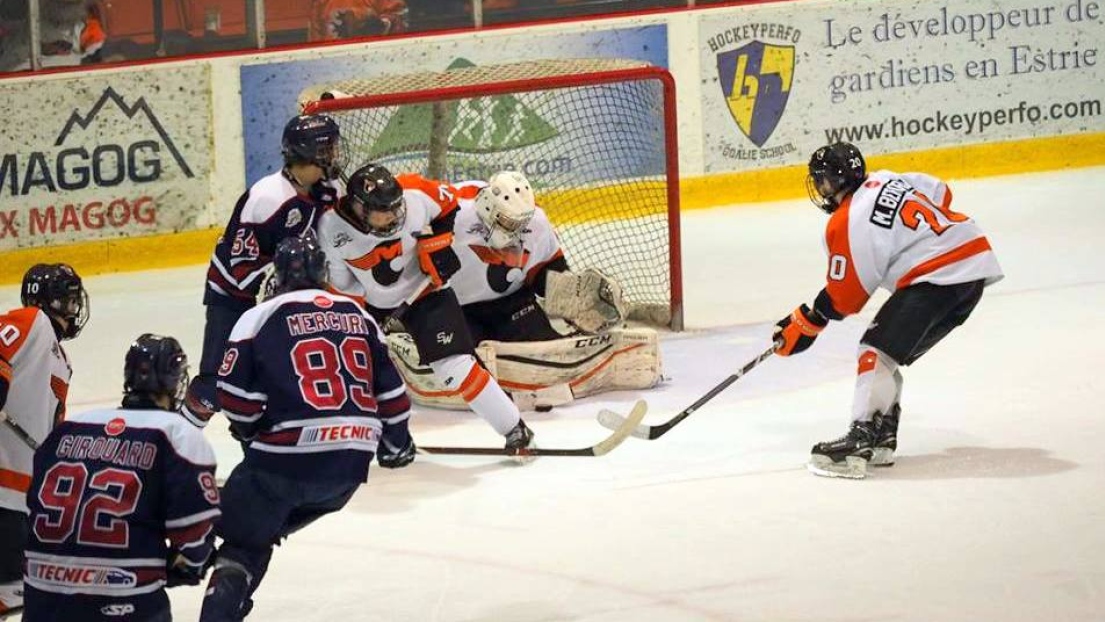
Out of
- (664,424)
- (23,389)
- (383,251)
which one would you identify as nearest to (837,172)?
(664,424)

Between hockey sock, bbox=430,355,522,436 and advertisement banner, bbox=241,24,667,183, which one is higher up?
advertisement banner, bbox=241,24,667,183

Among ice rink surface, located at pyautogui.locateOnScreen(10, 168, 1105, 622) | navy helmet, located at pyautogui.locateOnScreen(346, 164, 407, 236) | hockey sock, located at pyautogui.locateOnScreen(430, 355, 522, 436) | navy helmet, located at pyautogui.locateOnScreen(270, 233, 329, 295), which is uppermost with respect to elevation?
navy helmet, located at pyautogui.locateOnScreen(346, 164, 407, 236)

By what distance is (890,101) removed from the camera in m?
9.25

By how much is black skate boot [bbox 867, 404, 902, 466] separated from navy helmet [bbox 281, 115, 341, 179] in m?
1.65

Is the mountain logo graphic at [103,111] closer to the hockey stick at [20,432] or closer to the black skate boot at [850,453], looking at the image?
the black skate boot at [850,453]

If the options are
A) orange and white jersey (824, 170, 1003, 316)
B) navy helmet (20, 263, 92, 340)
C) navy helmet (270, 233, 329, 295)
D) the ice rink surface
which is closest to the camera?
navy helmet (270, 233, 329, 295)

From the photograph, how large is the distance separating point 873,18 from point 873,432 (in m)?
4.68

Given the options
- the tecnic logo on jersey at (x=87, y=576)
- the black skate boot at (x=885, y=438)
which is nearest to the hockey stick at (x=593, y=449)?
the black skate boot at (x=885, y=438)

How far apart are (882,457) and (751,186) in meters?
4.38

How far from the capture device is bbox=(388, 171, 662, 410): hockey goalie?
5828 mm

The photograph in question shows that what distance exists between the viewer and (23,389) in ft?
12.3

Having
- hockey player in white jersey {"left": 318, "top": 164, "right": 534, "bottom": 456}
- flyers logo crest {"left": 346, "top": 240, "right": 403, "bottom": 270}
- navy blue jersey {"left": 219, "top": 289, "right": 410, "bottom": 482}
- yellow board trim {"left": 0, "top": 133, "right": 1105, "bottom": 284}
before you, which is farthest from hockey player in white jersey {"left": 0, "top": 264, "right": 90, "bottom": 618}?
yellow board trim {"left": 0, "top": 133, "right": 1105, "bottom": 284}

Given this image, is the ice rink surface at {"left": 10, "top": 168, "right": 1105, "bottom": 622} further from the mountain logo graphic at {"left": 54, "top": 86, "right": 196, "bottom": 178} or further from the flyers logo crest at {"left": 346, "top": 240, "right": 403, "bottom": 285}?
the mountain logo graphic at {"left": 54, "top": 86, "right": 196, "bottom": 178}

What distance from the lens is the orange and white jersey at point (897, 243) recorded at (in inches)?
191
